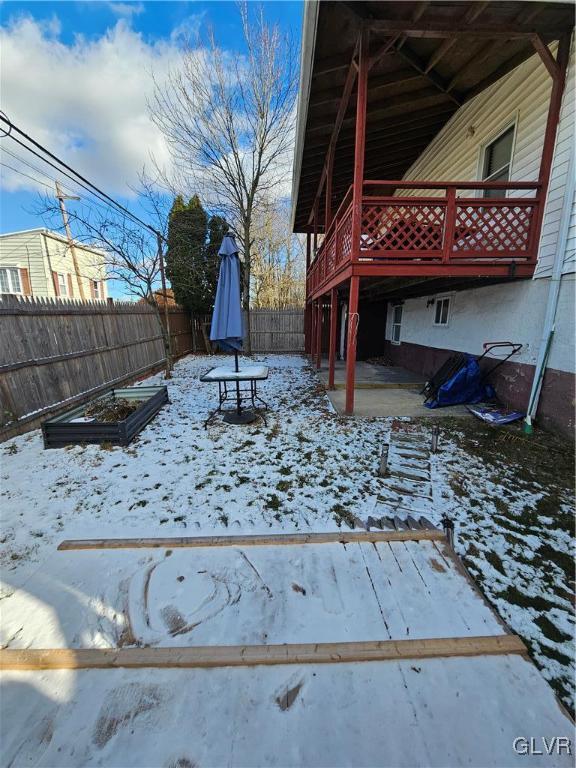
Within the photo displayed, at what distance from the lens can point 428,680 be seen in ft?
4.92

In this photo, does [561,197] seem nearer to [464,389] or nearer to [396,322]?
[464,389]

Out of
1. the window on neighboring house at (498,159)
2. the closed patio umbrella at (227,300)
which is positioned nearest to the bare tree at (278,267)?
the window on neighboring house at (498,159)

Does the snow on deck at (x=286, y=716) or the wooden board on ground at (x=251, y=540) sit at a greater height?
the wooden board on ground at (x=251, y=540)

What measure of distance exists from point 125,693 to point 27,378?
4846 mm

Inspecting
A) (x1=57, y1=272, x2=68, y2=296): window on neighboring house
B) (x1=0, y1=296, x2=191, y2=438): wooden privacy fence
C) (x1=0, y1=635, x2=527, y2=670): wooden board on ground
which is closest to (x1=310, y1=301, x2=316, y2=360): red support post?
(x1=0, y1=296, x2=191, y2=438): wooden privacy fence

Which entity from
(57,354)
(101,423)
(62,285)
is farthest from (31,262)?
(101,423)

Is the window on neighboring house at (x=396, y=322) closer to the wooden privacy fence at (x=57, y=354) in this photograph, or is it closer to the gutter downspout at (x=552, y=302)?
the gutter downspout at (x=552, y=302)

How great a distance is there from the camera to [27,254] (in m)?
14.2

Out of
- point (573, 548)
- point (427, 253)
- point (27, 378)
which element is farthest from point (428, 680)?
point (27, 378)

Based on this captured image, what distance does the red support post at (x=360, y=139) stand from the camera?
13.0 ft

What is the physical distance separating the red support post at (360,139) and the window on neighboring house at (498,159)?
2.64 metres

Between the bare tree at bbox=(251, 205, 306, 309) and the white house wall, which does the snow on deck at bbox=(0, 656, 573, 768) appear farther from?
the bare tree at bbox=(251, 205, 306, 309)

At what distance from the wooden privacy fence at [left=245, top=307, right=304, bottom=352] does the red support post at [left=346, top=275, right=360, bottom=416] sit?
31.3 ft

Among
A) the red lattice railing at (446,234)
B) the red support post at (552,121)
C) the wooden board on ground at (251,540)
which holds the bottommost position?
the wooden board on ground at (251,540)
